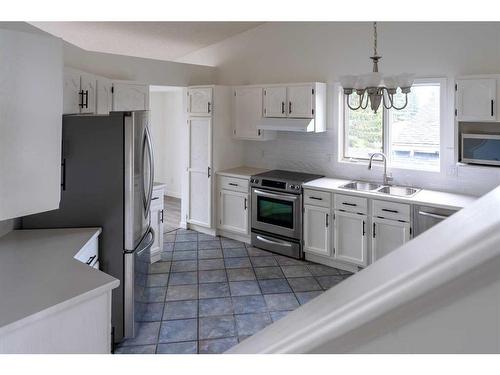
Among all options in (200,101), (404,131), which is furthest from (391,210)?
(200,101)

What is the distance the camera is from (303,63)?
5125 mm

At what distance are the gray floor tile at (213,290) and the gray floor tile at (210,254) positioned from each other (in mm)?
825

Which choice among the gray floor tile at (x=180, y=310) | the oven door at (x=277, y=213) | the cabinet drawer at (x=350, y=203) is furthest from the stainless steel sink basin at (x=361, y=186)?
the gray floor tile at (x=180, y=310)

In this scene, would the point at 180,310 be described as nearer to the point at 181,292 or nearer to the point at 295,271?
the point at 181,292

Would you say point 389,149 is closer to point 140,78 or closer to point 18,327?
point 140,78

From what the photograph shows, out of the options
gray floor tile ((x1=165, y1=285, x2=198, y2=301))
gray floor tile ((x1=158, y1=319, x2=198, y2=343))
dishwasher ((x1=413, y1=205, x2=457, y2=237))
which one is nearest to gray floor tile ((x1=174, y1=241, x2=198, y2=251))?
gray floor tile ((x1=165, y1=285, x2=198, y2=301))

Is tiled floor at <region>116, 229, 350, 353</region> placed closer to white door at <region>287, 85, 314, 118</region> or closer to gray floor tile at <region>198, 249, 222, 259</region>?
gray floor tile at <region>198, 249, 222, 259</region>

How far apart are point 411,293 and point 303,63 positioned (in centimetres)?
514

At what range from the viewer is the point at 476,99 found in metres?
3.56

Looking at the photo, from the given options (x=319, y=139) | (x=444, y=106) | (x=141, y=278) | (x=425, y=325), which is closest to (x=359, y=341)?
(x=425, y=325)

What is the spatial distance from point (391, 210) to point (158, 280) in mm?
2510

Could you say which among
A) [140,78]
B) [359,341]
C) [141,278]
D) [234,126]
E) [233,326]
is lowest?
[233,326]

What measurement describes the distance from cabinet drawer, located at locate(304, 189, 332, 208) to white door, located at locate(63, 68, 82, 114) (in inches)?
101

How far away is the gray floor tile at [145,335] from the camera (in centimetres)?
296
